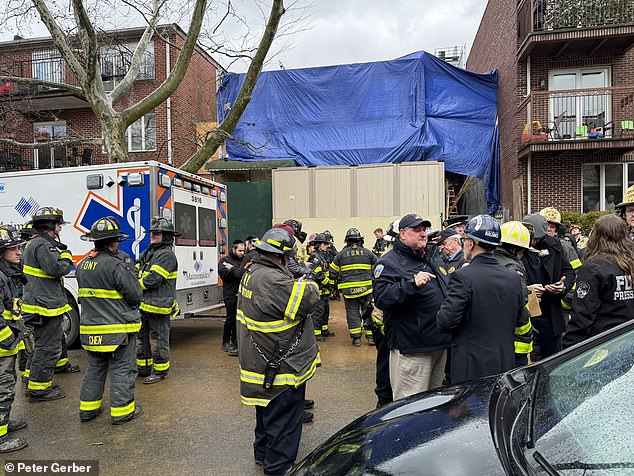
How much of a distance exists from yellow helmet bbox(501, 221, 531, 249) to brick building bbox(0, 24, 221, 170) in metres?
15.7

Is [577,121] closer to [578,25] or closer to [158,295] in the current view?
[578,25]

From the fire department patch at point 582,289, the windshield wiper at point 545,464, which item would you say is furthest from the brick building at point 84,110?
the windshield wiper at point 545,464

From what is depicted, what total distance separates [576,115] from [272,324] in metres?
13.1

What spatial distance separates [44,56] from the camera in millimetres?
18688

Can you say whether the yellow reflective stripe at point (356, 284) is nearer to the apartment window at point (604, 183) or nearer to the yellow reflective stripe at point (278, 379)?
the yellow reflective stripe at point (278, 379)

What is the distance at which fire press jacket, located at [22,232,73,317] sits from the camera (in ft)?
17.2

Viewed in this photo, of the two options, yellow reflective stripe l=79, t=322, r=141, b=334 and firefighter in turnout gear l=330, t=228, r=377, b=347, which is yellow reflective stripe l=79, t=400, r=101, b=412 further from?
firefighter in turnout gear l=330, t=228, r=377, b=347

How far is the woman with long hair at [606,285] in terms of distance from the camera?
3.43 m

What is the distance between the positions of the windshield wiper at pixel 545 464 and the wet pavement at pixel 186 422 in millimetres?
2604

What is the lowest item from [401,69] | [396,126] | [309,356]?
[309,356]

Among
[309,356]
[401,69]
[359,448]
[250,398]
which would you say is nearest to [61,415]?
[250,398]

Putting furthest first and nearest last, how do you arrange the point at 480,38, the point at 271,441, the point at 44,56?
the point at 480,38, the point at 44,56, the point at 271,441

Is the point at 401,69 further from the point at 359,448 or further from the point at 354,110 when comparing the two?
the point at 359,448

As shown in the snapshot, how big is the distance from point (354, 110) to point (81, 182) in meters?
11.6
